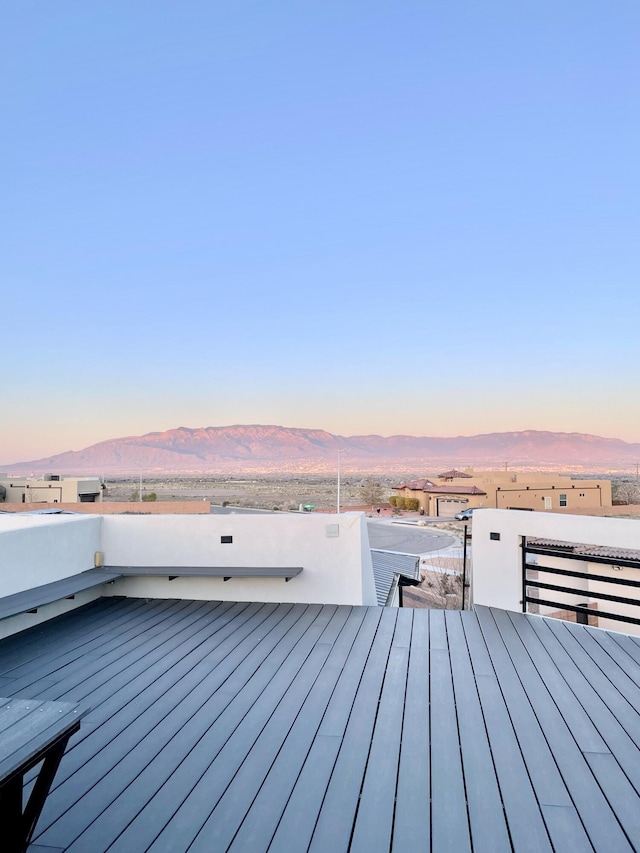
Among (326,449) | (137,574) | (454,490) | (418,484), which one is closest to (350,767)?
(137,574)

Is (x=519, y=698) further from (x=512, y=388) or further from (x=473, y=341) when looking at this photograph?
(x=512, y=388)

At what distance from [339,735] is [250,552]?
8.17 ft

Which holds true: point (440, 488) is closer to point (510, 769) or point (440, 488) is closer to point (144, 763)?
point (510, 769)

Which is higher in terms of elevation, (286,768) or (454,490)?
(286,768)

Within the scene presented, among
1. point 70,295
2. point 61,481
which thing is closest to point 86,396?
point 61,481

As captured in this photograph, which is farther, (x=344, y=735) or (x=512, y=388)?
(x=512, y=388)

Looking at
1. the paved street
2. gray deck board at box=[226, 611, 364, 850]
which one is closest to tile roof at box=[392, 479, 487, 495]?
the paved street

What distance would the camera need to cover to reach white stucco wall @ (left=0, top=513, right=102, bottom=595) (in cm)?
368

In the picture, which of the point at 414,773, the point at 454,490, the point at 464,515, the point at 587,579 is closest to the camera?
the point at 414,773

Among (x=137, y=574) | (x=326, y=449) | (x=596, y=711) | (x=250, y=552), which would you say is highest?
(x=326, y=449)

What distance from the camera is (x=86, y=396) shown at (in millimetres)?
30594

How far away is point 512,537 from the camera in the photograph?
4.32m

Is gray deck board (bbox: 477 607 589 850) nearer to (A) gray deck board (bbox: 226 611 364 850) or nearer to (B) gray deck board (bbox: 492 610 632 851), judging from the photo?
(B) gray deck board (bbox: 492 610 632 851)

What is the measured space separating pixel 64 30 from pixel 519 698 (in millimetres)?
12740
